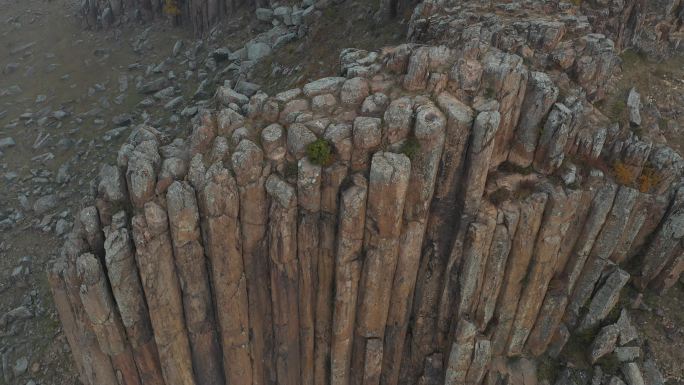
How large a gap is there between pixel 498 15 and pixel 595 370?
2259cm

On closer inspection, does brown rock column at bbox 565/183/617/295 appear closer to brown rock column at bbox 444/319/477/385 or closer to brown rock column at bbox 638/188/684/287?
brown rock column at bbox 638/188/684/287

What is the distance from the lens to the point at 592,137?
91.8ft

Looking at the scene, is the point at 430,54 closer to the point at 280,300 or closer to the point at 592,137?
the point at 592,137

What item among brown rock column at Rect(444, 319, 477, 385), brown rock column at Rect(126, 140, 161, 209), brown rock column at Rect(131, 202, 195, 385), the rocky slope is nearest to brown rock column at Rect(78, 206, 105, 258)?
the rocky slope

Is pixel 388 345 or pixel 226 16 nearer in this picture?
pixel 388 345

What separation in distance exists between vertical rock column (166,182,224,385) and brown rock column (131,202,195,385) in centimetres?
36

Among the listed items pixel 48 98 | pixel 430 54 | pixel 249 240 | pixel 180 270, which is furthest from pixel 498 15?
pixel 48 98

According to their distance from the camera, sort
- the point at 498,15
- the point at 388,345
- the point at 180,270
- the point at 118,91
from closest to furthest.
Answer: the point at 180,270 → the point at 388,345 → the point at 498,15 → the point at 118,91

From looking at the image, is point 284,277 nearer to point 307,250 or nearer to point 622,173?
point 307,250

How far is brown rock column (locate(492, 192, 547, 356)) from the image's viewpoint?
27.2 meters

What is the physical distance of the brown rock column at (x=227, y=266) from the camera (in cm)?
2527

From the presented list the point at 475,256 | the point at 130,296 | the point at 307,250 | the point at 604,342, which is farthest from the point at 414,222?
the point at 130,296

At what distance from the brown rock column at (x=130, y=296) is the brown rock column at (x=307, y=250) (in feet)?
26.7

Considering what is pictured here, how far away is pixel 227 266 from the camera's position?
26.9 metres
